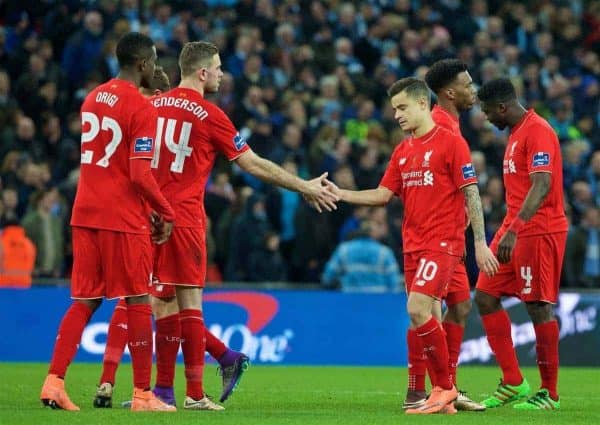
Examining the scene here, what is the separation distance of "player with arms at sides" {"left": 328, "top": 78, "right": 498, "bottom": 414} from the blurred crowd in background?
750 centimetres

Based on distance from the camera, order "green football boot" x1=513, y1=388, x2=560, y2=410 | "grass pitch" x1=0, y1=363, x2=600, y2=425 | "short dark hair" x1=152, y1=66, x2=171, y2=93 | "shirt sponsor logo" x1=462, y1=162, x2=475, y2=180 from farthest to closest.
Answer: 1. "short dark hair" x1=152, y1=66, x2=171, y2=93
2. "green football boot" x1=513, y1=388, x2=560, y2=410
3. "shirt sponsor logo" x1=462, y1=162, x2=475, y2=180
4. "grass pitch" x1=0, y1=363, x2=600, y2=425

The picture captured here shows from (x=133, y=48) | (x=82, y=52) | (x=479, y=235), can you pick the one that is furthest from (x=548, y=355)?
(x=82, y=52)

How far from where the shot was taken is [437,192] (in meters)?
9.88

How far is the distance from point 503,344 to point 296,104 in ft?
32.5

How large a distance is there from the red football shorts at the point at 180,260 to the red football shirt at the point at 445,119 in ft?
6.73

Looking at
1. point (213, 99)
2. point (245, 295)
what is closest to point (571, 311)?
point (245, 295)

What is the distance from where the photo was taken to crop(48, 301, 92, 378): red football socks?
31.3ft

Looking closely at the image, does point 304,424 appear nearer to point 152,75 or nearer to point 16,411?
point 16,411

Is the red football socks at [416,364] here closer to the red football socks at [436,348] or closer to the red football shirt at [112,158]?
the red football socks at [436,348]

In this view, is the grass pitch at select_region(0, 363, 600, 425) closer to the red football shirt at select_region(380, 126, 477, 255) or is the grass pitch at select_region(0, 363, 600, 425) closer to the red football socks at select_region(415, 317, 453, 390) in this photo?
the red football socks at select_region(415, 317, 453, 390)

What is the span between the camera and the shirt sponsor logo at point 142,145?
31.0ft

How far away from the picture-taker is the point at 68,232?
17.9 meters

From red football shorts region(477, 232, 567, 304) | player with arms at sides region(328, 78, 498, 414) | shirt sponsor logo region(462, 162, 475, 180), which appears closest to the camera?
player with arms at sides region(328, 78, 498, 414)

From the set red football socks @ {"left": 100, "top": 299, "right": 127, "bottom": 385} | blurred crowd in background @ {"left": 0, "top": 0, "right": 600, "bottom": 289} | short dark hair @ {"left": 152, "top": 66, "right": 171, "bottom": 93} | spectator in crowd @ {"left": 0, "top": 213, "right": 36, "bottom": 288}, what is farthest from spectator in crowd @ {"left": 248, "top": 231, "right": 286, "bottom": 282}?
red football socks @ {"left": 100, "top": 299, "right": 127, "bottom": 385}
